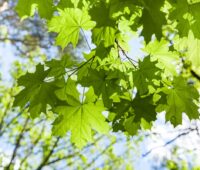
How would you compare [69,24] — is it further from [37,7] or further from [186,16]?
[186,16]

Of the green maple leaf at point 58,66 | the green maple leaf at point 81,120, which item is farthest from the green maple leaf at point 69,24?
the green maple leaf at point 81,120

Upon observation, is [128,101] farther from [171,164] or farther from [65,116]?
[171,164]

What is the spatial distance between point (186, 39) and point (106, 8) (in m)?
0.62

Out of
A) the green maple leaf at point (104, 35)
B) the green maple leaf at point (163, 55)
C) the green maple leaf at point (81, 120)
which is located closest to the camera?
the green maple leaf at point (104, 35)

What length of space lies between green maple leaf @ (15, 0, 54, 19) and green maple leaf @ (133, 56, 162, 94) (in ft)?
2.43

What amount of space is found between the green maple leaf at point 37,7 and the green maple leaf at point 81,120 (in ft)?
2.08

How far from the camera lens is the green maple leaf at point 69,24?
2.29 m

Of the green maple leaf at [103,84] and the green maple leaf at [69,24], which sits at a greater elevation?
the green maple leaf at [69,24]

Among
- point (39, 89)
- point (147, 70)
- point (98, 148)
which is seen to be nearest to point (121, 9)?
point (147, 70)

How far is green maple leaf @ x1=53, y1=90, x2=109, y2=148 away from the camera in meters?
2.28

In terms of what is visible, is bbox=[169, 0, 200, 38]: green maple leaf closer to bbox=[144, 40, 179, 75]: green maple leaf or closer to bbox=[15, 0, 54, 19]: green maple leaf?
bbox=[144, 40, 179, 75]: green maple leaf

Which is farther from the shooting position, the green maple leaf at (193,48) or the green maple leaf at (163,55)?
the green maple leaf at (163,55)

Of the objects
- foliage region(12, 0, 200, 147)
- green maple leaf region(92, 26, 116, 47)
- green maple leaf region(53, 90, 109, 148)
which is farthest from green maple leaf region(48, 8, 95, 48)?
green maple leaf region(53, 90, 109, 148)

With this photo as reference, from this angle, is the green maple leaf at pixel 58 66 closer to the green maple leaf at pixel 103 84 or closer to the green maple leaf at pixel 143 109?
the green maple leaf at pixel 103 84
